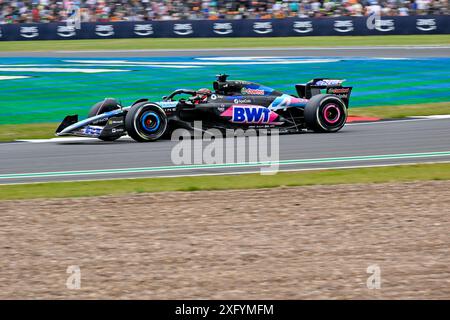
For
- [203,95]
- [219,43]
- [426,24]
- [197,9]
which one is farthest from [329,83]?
[197,9]

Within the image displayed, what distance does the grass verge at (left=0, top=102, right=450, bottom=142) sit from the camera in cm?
1744

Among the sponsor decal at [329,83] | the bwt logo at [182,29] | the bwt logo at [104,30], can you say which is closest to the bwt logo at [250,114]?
the sponsor decal at [329,83]

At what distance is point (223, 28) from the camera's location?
141 ft

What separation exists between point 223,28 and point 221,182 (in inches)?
1244

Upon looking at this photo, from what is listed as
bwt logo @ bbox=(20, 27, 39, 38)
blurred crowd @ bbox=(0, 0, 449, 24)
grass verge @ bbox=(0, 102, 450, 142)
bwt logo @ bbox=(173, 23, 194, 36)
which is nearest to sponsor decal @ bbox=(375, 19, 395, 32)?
blurred crowd @ bbox=(0, 0, 449, 24)

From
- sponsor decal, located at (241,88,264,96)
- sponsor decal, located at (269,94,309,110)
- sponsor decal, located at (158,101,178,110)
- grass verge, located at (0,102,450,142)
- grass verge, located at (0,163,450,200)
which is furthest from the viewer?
grass verge, located at (0,102,450,142)

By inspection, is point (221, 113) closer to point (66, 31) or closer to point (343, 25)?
point (343, 25)

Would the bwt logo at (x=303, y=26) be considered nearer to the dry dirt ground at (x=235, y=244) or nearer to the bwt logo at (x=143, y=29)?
the bwt logo at (x=143, y=29)

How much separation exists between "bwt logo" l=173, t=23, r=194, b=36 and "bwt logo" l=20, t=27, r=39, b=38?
Answer: 6.71m

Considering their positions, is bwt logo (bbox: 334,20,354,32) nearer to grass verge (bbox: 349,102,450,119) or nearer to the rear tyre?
grass verge (bbox: 349,102,450,119)

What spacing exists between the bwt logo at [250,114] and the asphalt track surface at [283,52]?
56.7 feet

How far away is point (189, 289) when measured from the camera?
711 cm

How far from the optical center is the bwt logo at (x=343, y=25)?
136ft

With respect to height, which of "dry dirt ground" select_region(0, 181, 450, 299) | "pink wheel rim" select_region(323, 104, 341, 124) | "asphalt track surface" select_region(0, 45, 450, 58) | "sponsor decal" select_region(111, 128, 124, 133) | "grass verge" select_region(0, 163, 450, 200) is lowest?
"asphalt track surface" select_region(0, 45, 450, 58)
